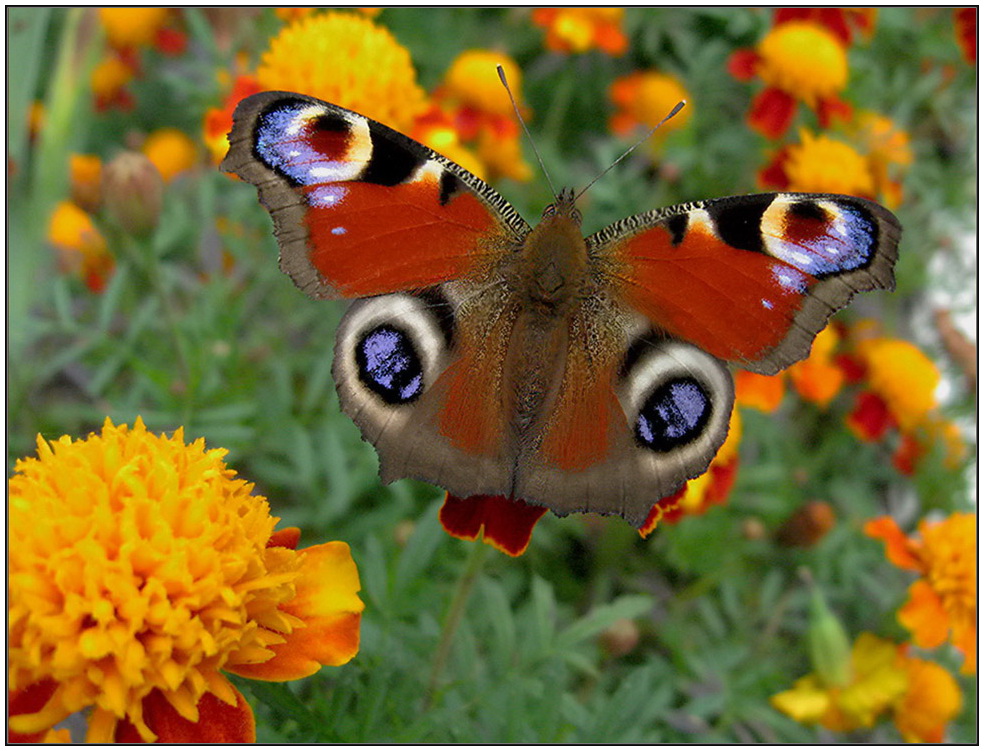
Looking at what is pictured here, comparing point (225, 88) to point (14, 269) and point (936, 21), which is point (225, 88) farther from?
point (936, 21)

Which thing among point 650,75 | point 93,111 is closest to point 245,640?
point 650,75

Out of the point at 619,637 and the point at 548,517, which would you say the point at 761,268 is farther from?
the point at 548,517

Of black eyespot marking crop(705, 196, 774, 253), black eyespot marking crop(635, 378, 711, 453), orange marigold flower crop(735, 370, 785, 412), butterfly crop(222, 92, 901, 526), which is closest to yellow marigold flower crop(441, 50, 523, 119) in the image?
orange marigold flower crop(735, 370, 785, 412)

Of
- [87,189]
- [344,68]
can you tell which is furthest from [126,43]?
[344,68]

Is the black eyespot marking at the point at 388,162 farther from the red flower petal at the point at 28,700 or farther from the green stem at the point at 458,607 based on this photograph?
the red flower petal at the point at 28,700

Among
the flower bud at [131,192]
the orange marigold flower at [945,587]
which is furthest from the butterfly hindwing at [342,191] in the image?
the orange marigold flower at [945,587]

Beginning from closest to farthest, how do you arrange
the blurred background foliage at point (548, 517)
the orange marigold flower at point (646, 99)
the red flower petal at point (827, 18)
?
the blurred background foliage at point (548, 517)
the red flower petal at point (827, 18)
the orange marigold flower at point (646, 99)
